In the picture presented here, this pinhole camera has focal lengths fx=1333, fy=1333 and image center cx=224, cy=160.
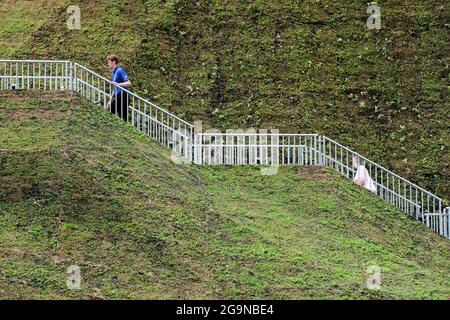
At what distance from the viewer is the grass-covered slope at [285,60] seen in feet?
120

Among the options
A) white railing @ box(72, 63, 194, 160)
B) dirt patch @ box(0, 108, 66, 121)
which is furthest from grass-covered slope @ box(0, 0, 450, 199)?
dirt patch @ box(0, 108, 66, 121)

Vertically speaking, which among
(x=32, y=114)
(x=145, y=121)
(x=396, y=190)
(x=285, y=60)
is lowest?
(x=396, y=190)

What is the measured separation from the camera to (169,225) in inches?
1037

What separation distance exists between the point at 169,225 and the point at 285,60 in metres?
13.4

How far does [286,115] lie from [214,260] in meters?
12.0

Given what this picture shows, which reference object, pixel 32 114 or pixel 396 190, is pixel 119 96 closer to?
pixel 32 114

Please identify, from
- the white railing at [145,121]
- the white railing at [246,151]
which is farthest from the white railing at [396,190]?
the white railing at [145,121]

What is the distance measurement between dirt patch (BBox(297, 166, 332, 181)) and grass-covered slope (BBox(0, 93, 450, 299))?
4 centimetres

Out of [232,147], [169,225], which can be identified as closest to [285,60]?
[232,147]

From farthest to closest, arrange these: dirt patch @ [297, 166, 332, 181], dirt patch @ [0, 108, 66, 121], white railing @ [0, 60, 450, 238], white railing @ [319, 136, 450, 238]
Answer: white railing @ [319, 136, 450, 238] → white railing @ [0, 60, 450, 238] → dirt patch @ [297, 166, 332, 181] → dirt patch @ [0, 108, 66, 121]

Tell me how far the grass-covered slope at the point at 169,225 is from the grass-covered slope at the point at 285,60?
6122mm

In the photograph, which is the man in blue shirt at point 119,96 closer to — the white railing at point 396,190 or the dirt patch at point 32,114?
the dirt patch at point 32,114

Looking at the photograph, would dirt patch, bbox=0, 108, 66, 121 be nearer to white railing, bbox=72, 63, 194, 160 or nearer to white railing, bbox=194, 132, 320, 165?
white railing, bbox=72, 63, 194, 160

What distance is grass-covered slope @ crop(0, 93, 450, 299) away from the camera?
2427cm
